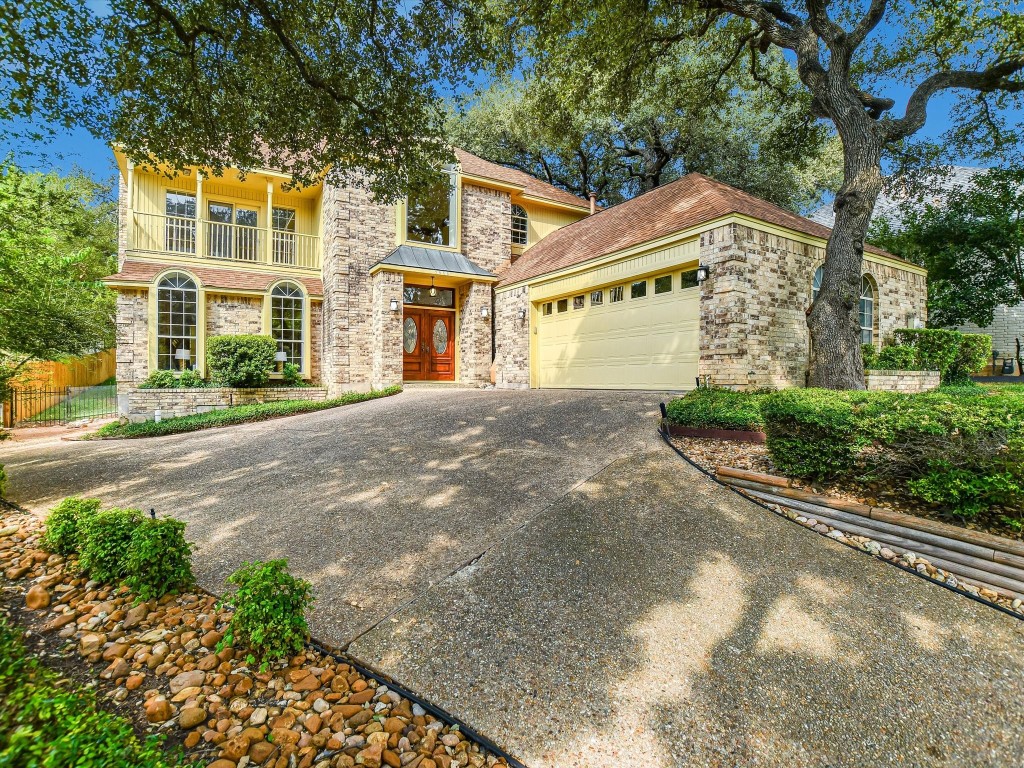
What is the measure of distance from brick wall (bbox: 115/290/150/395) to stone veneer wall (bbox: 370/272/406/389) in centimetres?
588

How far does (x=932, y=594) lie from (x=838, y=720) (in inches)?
55.3

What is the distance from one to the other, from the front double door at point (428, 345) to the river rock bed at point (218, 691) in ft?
35.8

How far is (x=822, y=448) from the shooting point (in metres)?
3.91

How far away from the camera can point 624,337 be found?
408 inches

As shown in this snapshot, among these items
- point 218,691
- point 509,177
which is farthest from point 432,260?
point 218,691

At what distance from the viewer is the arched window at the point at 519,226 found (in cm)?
1652

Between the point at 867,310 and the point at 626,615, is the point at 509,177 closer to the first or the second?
the point at 867,310

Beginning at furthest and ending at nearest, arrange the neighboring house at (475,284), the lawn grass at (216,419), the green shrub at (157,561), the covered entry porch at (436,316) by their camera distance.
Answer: the covered entry porch at (436,316)
the lawn grass at (216,419)
the neighboring house at (475,284)
the green shrub at (157,561)

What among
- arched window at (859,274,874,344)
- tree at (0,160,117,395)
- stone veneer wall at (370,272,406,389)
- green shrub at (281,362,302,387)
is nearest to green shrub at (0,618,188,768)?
tree at (0,160,117,395)

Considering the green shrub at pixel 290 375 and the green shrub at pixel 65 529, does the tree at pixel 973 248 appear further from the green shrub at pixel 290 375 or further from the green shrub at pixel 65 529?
the green shrub at pixel 65 529

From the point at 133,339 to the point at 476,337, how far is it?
907 cm

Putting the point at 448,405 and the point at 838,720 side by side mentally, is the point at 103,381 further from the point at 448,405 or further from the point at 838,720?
the point at 838,720

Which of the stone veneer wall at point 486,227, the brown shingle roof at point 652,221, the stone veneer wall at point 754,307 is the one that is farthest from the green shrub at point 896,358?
the stone veneer wall at point 486,227

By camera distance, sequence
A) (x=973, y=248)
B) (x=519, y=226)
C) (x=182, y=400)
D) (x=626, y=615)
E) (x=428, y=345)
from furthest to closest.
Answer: (x=519, y=226), (x=973, y=248), (x=428, y=345), (x=182, y=400), (x=626, y=615)
